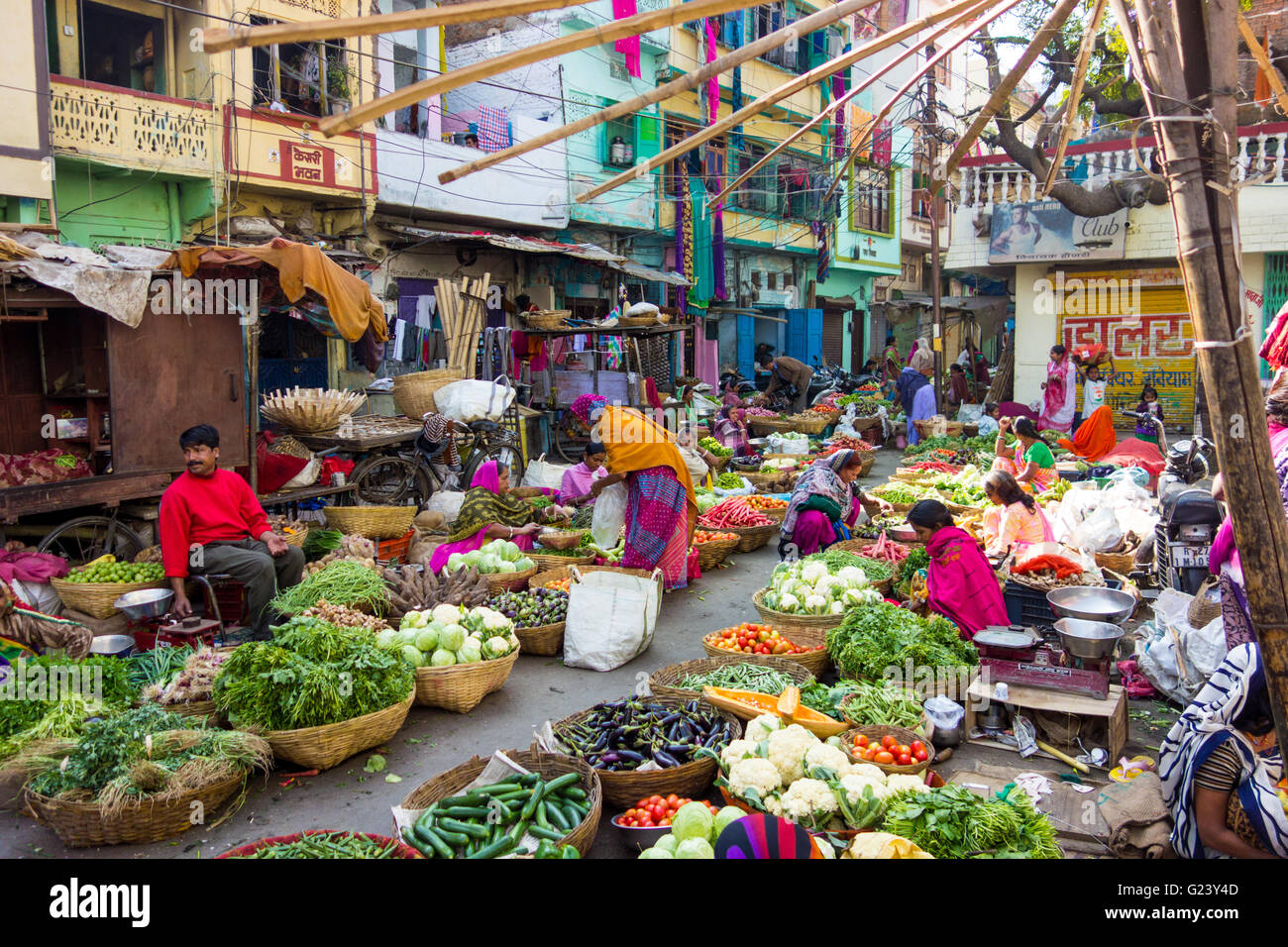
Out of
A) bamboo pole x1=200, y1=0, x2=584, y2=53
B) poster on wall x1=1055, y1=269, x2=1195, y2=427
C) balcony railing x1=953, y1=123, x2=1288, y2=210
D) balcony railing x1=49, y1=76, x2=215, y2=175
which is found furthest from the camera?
poster on wall x1=1055, y1=269, x2=1195, y2=427

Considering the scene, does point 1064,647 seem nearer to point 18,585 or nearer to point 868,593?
point 868,593

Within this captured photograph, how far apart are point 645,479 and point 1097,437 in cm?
766

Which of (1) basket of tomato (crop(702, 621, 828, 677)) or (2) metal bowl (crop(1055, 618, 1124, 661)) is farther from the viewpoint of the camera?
(1) basket of tomato (crop(702, 621, 828, 677))

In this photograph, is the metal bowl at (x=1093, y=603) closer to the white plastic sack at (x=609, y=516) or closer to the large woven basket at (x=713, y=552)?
the white plastic sack at (x=609, y=516)

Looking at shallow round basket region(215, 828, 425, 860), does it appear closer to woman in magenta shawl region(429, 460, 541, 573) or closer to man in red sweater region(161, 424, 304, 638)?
man in red sweater region(161, 424, 304, 638)

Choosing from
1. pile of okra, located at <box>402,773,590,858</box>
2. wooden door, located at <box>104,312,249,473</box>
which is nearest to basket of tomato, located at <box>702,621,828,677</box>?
pile of okra, located at <box>402,773,590,858</box>

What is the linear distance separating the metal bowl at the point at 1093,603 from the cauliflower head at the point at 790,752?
208cm

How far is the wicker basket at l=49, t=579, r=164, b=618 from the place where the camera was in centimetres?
604

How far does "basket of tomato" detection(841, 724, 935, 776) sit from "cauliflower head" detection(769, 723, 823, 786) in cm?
27

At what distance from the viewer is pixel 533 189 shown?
673 inches

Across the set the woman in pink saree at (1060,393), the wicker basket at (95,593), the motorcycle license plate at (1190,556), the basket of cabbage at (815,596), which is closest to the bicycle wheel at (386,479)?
the wicker basket at (95,593)

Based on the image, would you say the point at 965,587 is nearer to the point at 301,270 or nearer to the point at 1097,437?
the point at 301,270

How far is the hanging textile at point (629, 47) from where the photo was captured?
1764cm

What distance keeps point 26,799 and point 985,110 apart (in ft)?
15.5
